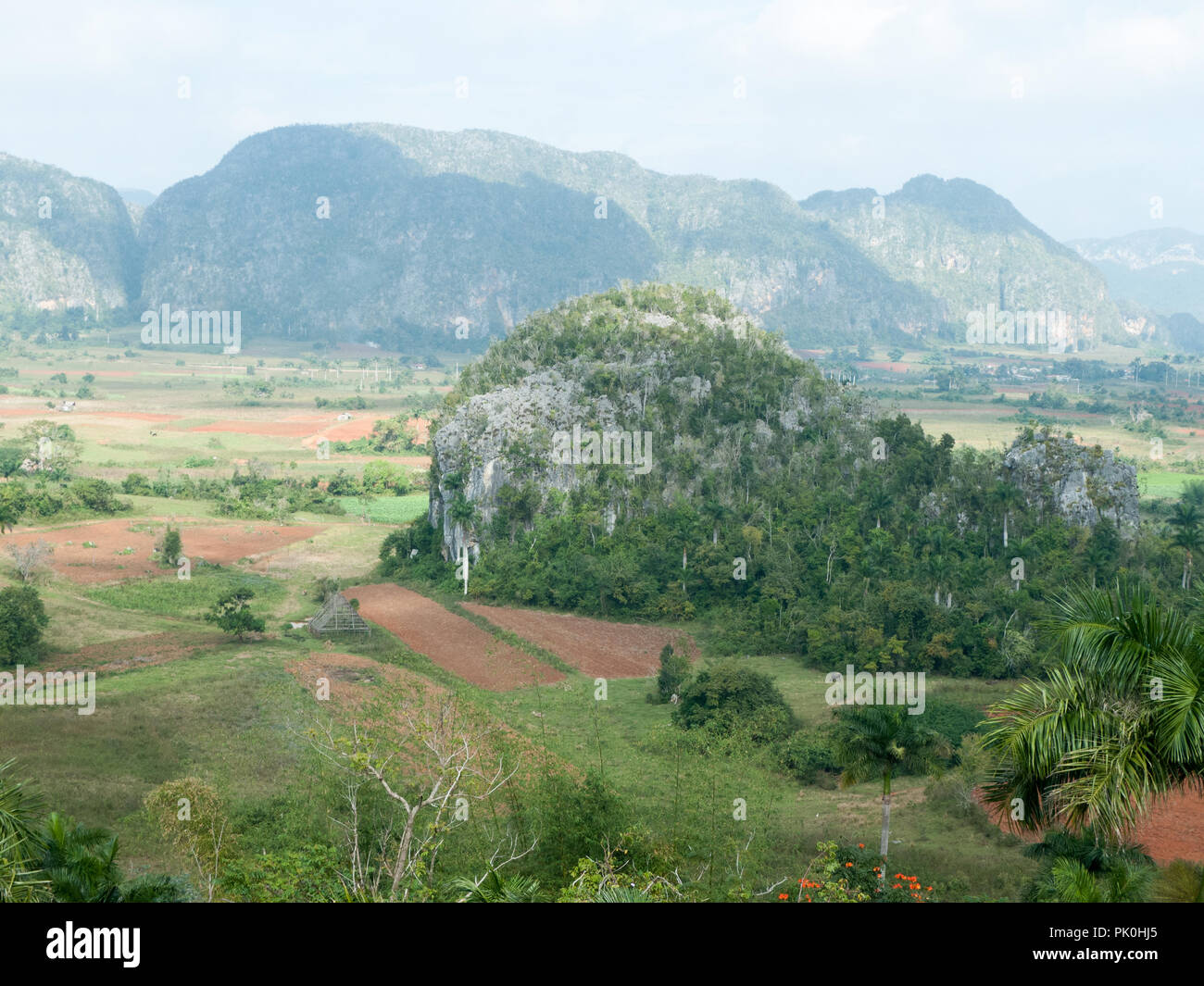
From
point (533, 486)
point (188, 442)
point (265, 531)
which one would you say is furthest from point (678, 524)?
point (188, 442)

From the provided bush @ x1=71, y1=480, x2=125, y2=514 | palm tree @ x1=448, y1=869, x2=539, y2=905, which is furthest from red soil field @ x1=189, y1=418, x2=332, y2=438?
palm tree @ x1=448, y1=869, x2=539, y2=905

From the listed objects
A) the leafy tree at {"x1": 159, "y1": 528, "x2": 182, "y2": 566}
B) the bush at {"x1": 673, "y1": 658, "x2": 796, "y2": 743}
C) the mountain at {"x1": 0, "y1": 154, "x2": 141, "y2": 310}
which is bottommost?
the bush at {"x1": 673, "y1": 658, "x2": 796, "y2": 743}

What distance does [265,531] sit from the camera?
49.7 meters

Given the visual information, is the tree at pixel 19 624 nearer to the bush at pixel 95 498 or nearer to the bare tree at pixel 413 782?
the bare tree at pixel 413 782

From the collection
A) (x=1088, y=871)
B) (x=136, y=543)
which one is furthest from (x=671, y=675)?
(x=136, y=543)

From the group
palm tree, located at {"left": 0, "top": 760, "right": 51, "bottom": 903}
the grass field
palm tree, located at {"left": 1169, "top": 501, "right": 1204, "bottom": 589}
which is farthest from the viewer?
palm tree, located at {"left": 1169, "top": 501, "right": 1204, "bottom": 589}

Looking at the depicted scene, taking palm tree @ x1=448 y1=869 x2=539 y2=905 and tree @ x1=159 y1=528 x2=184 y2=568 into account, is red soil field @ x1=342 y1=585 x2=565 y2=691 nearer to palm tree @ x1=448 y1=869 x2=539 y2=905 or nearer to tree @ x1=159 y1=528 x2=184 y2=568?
tree @ x1=159 y1=528 x2=184 y2=568

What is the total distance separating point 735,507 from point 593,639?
30.4 ft

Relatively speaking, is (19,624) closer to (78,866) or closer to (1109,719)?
(78,866)

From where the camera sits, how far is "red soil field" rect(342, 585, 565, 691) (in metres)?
30.2

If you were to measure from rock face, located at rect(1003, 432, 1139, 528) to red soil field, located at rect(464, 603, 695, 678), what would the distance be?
14.2m

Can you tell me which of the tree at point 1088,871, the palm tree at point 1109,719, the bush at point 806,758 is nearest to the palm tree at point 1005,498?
the bush at point 806,758

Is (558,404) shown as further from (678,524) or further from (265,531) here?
(265,531)

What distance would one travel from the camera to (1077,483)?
3753 centimetres
